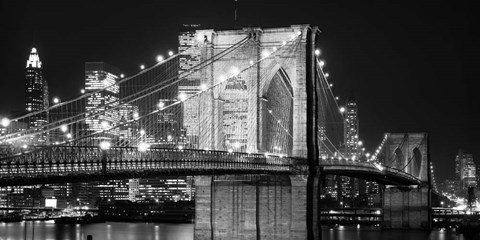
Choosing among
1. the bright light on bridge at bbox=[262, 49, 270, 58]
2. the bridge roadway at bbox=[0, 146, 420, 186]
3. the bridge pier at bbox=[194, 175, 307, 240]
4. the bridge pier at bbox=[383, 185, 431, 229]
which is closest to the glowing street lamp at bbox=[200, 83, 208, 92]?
the bright light on bridge at bbox=[262, 49, 270, 58]

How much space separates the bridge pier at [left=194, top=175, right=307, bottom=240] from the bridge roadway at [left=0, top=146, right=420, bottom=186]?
60.6 inches

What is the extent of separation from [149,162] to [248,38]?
19.2m

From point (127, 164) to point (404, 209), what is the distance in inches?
3021

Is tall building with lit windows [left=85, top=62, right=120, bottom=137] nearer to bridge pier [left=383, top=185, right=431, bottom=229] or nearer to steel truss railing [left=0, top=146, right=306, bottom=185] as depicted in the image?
steel truss railing [left=0, top=146, right=306, bottom=185]

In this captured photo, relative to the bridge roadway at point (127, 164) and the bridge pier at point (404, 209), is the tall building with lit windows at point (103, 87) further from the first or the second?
the bridge pier at point (404, 209)

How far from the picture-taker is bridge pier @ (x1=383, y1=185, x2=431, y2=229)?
110 meters

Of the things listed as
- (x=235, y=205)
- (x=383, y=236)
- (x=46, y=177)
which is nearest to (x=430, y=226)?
(x=383, y=236)

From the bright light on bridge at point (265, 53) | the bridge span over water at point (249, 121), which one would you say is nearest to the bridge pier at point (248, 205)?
the bridge span over water at point (249, 121)

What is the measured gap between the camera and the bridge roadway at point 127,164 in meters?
34.2

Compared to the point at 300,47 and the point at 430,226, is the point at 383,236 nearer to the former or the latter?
the point at 430,226

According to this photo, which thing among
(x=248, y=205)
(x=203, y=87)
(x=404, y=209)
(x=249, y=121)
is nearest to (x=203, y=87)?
(x=203, y=87)

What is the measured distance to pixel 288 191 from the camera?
191 ft

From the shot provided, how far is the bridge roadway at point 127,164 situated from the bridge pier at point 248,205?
1.54 meters

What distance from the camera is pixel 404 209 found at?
112 metres
